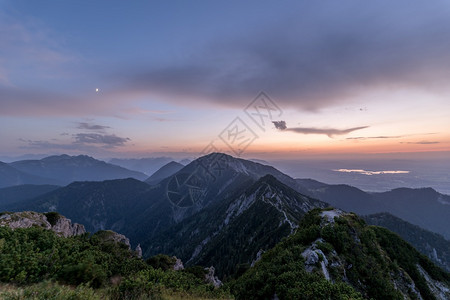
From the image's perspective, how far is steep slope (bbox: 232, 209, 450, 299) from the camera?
55.1ft

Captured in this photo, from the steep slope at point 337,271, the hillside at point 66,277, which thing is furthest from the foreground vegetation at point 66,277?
the steep slope at point 337,271

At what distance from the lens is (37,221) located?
48.9 metres

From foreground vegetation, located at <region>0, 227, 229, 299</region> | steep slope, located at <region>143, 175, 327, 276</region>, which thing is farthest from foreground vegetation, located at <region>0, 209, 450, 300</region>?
steep slope, located at <region>143, 175, 327, 276</region>

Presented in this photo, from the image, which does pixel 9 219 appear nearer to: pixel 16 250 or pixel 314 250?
pixel 16 250

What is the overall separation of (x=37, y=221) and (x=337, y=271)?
67.7 m

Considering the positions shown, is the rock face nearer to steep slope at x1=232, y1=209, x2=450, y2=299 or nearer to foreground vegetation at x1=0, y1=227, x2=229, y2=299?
foreground vegetation at x1=0, y1=227, x2=229, y2=299

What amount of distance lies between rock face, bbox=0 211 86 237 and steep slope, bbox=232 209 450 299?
1498 inches

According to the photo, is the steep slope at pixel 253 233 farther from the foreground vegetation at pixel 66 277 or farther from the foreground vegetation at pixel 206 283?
the foreground vegetation at pixel 66 277

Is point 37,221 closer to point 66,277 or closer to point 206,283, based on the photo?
point 66,277

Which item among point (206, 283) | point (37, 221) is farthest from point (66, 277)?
point (37, 221)

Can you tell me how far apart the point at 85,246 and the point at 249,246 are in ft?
379

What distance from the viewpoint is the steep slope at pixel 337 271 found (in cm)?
1681

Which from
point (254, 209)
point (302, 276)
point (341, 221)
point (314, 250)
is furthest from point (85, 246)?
point (254, 209)

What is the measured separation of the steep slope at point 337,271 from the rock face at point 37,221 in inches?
1498
